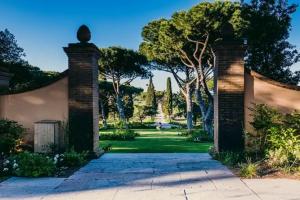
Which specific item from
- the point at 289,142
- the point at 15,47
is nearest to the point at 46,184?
the point at 289,142

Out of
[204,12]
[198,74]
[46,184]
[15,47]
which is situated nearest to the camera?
[46,184]

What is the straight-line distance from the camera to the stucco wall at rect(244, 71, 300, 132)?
10.7m

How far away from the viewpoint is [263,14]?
2305 cm

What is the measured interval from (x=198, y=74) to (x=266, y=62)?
404cm

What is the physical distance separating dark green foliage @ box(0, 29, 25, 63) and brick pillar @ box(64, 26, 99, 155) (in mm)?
19118

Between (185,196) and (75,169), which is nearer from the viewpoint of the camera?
(185,196)

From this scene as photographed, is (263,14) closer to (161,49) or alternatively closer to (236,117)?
(161,49)

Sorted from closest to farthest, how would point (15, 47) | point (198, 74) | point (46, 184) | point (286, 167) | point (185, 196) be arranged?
point (185, 196) < point (46, 184) < point (286, 167) < point (198, 74) < point (15, 47)

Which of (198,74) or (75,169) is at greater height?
(198,74)

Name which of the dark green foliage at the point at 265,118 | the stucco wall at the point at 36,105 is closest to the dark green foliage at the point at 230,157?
the dark green foliage at the point at 265,118

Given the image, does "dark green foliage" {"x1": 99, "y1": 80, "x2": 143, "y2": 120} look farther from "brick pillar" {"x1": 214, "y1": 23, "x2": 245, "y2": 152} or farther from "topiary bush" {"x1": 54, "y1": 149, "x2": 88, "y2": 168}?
"topiary bush" {"x1": 54, "y1": 149, "x2": 88, "y2": 168}

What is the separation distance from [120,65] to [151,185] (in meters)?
26.2

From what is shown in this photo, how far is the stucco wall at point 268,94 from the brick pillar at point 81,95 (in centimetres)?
403

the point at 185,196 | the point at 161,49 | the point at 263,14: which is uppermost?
the point at 263,14
